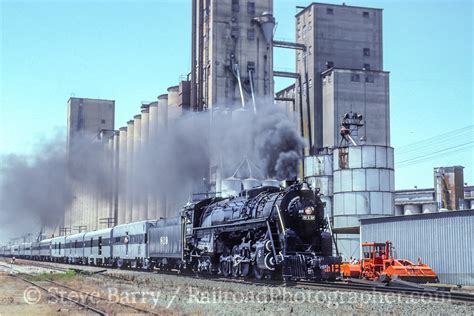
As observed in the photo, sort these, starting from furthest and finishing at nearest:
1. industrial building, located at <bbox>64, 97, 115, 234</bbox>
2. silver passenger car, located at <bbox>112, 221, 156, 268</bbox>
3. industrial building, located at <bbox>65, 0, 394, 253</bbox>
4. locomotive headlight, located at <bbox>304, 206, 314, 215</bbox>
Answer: industrial building, located at <bbox>64, 97, 115, 234</bbox> < industrial building, located at <bbox>65, 0, 394, 253</bbox> < silver passenger car, located at <bbox>112, 221, 156, 268</bbox> < locomotive headlight, located at <bbox>304, 206, 314, 215</bbox>

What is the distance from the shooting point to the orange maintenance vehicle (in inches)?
1059

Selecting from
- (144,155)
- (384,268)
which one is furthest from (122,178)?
(384,268)

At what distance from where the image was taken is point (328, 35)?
86.8m

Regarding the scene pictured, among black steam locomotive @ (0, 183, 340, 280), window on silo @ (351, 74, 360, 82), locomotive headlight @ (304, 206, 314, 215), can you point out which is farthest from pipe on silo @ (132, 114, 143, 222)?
locomotive headlight @ (304, 206, 314, 215)

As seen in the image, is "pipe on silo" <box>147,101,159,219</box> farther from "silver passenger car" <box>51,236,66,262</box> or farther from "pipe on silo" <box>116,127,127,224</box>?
"silver passenger car" <box>51,236,66,262</box>

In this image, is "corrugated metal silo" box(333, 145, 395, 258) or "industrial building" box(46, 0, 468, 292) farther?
"industrial building" box(46, 0, 468, 292)

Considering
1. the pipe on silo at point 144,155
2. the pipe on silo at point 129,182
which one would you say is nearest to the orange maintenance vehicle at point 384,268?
the pipe on silo at point 144,155

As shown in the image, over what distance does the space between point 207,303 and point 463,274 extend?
17143mm

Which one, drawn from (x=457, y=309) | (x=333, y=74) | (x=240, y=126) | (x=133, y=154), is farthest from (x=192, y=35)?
(x=457, y=309)

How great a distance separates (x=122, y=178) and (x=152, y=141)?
2256cm

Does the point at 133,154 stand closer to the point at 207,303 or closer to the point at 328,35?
the point at 328,35

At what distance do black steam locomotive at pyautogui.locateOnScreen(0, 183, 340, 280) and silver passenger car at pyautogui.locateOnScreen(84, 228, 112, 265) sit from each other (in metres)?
11.7

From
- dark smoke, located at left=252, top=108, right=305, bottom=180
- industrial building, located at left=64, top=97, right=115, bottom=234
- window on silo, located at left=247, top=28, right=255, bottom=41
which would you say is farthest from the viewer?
industrial building, located at left=64, top=97, right=115, bottom=234

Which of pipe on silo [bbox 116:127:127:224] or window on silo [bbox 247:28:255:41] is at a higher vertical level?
window on silo [bbox 247:28:255:41]
